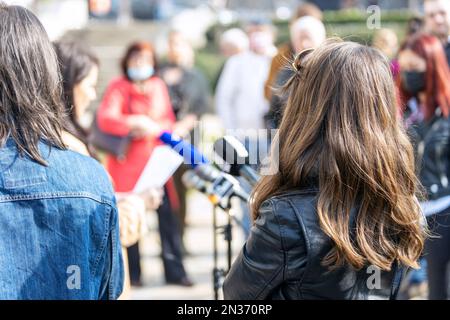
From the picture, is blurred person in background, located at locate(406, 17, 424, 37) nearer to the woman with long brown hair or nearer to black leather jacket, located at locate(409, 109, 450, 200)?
black leather jacket, located at locate(409, 109, 450, 200)

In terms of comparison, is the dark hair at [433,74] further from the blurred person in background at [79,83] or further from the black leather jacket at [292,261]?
the black leather jacket at [292,261]

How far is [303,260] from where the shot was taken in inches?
80.8

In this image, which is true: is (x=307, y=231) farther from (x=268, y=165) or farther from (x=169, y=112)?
(x=169, y=112)

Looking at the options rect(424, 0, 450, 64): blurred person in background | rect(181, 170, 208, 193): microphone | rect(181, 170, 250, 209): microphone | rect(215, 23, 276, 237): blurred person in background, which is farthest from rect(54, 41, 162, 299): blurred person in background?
rect(424, 0, 450, 64): blurred person in background

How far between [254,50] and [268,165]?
4.78 meters

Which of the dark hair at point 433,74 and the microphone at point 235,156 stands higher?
the dark hair at point 433,74

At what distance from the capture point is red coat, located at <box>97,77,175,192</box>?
18.8ft

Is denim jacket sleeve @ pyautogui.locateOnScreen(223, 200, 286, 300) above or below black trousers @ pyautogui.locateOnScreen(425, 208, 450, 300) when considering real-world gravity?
above

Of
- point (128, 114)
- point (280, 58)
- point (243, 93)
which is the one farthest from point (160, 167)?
point (243, 93)

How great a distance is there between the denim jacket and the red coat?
341 centimetres

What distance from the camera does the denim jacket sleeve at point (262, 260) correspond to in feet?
6.74

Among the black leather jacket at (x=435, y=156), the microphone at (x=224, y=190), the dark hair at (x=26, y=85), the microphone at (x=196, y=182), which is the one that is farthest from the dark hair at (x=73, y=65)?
the black leather jacket at (x=435, y=156)

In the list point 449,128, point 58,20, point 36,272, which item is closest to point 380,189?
point 36,272

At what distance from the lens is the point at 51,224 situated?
6.89ft
